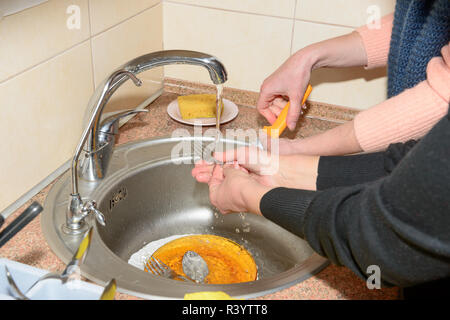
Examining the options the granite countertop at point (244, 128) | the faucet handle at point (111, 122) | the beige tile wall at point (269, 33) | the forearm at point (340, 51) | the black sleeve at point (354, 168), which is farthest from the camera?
the beige tile wall at point (269, 33)

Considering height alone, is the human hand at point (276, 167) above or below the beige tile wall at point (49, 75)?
below

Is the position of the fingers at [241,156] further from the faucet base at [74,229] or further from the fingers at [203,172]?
the faucet base at [74,229]

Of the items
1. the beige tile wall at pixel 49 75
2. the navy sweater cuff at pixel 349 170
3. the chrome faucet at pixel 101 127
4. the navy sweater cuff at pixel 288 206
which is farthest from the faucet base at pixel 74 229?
the navy sweater cuff at pixel 349 170

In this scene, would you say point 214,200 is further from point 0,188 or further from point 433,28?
point 433,28

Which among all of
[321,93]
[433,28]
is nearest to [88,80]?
[321,93]

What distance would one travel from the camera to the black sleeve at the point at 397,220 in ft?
1.73

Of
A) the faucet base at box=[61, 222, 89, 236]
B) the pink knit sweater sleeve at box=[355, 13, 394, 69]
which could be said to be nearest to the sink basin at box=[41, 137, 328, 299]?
the faucet base at box=[61, 222, 89, 236]

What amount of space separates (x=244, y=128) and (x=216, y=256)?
36cm

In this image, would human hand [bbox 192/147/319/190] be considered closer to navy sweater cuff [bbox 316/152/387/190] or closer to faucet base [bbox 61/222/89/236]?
navy sweater cuff [bbox 316/152/387/190]

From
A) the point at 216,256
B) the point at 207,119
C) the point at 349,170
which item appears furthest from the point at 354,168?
the point at 207,119

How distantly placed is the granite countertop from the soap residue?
0.24 m

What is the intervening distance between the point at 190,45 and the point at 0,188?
0.70 meters

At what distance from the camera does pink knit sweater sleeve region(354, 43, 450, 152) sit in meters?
0.89

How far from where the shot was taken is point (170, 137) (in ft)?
4.11
